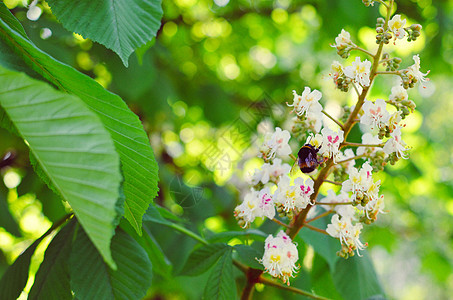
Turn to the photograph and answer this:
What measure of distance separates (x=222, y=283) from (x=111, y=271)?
16 cm

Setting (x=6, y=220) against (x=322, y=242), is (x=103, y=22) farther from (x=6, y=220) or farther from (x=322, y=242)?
(x=6, y=220)

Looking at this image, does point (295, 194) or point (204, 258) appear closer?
point (295, 194)

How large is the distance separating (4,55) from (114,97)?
4.3 inches

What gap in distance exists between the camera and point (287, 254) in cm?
59

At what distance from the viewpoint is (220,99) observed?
6.46 ft

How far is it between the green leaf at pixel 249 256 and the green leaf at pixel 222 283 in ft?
0.08

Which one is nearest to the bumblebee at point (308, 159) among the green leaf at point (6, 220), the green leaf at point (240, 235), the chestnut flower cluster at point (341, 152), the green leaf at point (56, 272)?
the chestnut flower cluster at point (341, 152)

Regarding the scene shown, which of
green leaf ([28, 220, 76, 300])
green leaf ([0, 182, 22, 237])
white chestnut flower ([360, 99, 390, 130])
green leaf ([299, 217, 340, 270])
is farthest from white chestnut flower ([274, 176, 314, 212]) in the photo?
green leaf ([0, 182, 22, 237])

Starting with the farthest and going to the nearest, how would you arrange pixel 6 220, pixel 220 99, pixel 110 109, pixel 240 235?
pixel 220 99
pixel 6 220
pixel 240 235
pixel 110 109

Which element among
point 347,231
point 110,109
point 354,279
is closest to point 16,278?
point 110,109

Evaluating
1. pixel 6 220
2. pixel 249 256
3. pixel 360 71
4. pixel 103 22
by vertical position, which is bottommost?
pixel 6 220

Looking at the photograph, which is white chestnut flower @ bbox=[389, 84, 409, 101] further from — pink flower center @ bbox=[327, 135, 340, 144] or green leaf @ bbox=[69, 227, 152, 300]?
green leaf @ bbox=[69, 227, 152, 300]

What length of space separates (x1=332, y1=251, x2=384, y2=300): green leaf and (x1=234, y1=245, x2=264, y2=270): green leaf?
0.31 m

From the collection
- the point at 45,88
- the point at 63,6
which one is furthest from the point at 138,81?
the point at 45,88
